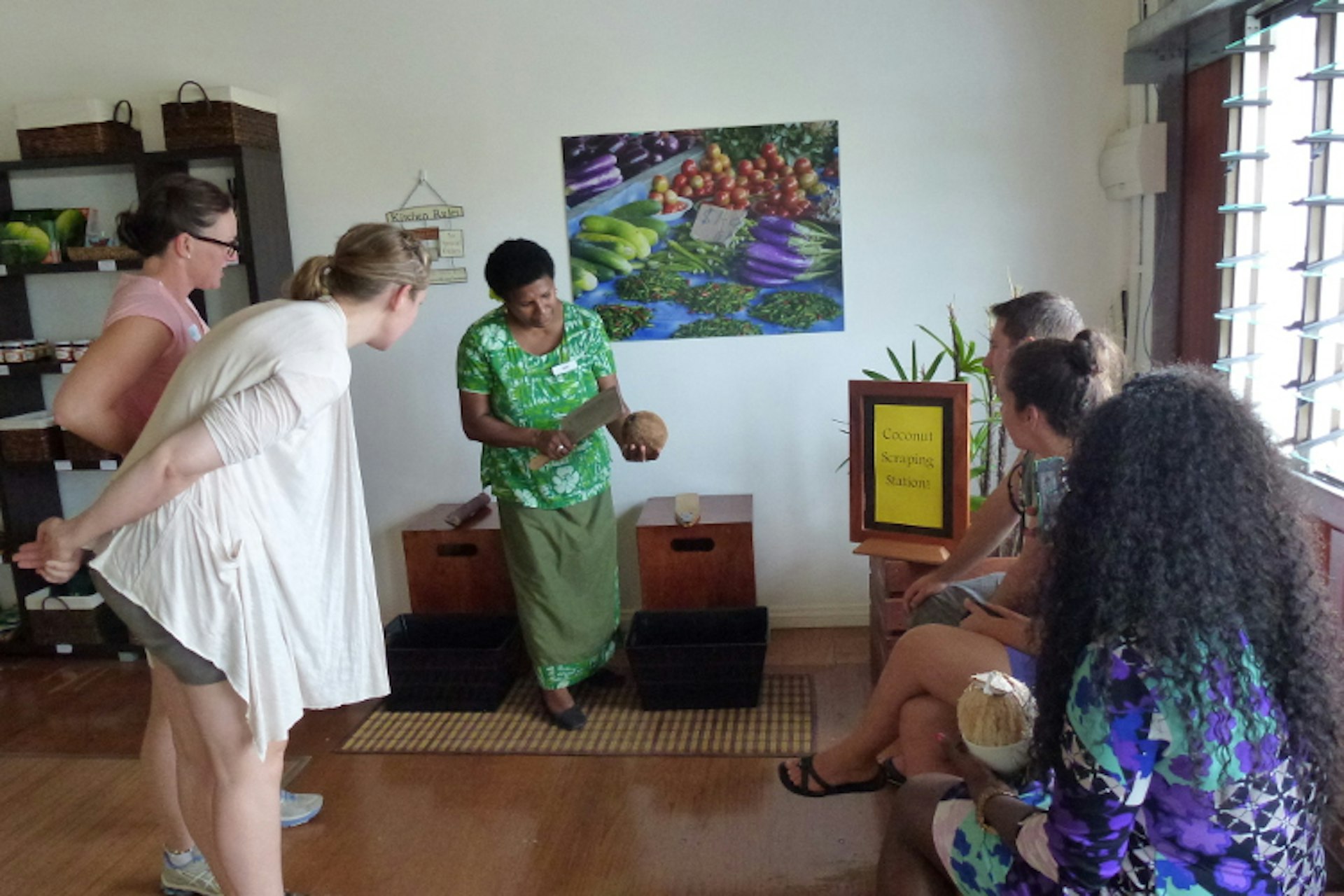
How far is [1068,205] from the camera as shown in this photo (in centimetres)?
337

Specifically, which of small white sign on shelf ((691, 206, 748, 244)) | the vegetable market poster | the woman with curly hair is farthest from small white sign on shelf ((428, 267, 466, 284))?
the woman with curly hair

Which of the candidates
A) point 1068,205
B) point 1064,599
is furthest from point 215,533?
point 1068,205

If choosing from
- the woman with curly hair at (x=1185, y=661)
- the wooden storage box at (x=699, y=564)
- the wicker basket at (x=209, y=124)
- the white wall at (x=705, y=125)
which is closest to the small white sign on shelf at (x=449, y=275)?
the white wall at (x=705, y=125)

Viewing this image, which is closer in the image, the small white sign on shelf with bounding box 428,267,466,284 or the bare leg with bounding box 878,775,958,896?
the bare leg with bounding box 878,775,958,896

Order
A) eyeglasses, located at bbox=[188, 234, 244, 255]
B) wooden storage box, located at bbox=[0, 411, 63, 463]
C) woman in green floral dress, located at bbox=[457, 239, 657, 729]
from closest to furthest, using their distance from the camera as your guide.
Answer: eyeglasses, located at bbox=[188, 234, 244, 255] → woman in green floral dress, located at bbox=[457, 239, 657, 729] → wooden storage box, located at bbox=[0, 411, 63, 463]

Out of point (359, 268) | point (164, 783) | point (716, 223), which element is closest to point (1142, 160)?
point (716, 223)

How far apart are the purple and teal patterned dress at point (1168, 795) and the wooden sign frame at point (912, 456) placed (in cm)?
129

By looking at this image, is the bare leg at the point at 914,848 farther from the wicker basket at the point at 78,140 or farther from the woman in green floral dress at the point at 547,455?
the wicker basket at the point at 78,140

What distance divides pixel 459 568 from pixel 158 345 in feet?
4.92

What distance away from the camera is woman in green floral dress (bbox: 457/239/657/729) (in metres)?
2.82

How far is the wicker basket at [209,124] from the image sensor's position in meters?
3.33

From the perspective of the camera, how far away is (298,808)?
103 inches

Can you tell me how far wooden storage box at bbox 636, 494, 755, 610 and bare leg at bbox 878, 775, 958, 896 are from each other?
5.03ft

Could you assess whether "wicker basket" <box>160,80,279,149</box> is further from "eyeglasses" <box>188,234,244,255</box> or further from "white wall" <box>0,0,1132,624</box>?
"eyeglasses" <box>188,234,244,255</box>
